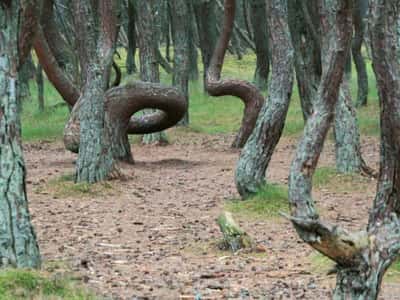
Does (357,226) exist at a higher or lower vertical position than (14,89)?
lower

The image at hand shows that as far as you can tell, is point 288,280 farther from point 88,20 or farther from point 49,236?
point 88,20

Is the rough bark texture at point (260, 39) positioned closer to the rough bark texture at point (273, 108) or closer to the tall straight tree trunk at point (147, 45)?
the tall straight tree trunk at point (147, 45)

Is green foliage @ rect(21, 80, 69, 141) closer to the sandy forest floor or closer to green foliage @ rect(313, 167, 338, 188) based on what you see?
the sandy forest floor

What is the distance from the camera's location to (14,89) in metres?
5.83

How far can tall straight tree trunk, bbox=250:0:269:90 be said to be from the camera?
23.7 meters

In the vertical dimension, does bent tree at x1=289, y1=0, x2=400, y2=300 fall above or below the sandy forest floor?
above

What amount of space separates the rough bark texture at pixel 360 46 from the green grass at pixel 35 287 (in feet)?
45.5

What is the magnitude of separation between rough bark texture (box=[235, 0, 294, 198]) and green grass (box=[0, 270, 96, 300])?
4657mm

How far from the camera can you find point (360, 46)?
801 inches

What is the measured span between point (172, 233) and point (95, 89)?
3396 mm

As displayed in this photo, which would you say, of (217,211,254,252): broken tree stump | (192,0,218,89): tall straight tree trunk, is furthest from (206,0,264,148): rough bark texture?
(217,211,254,252): broken tree stump

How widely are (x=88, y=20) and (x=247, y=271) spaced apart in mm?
6117

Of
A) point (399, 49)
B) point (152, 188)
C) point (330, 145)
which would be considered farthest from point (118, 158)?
point (399, 49)

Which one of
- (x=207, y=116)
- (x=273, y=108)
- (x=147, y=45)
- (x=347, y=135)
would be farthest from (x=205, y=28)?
(x=273, y=108)
